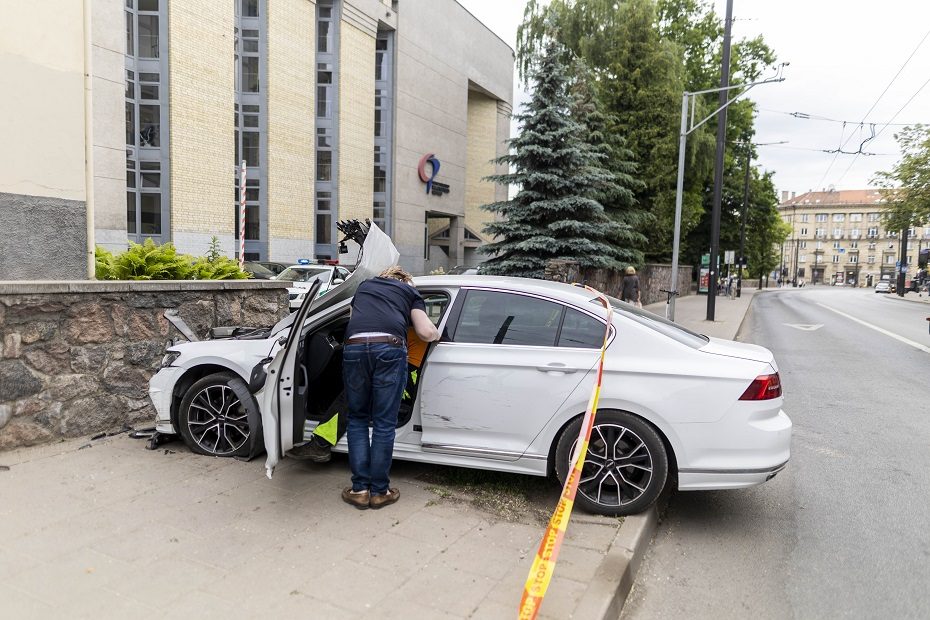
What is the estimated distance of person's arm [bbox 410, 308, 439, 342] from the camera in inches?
162

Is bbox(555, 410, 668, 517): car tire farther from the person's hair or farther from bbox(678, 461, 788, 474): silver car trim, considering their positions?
the person's hair

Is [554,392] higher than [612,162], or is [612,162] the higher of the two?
[612,162]

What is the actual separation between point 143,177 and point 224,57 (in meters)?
5.51

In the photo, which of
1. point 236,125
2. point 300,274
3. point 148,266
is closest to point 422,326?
point 148,266

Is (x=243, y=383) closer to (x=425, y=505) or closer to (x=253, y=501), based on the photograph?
(x=253, y=501)

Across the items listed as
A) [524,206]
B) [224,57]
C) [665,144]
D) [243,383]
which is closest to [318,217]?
[224,57]

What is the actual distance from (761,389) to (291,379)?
3003 mm

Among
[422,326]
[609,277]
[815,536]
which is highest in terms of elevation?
[422,326]

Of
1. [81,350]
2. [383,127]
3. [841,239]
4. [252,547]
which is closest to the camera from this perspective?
[252,547]

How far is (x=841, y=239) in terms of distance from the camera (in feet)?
432

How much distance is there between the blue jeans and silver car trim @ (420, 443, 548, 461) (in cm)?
41

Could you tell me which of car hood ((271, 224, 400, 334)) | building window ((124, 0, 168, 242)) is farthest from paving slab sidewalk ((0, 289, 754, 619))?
building window ((124, 0, 168, 242))

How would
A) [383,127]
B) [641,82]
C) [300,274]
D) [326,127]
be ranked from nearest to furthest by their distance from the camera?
1. [300,274]
2. [641,82]
3. [326,127]
4. [383,127]

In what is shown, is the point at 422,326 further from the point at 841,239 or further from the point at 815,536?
the point at 841,239
